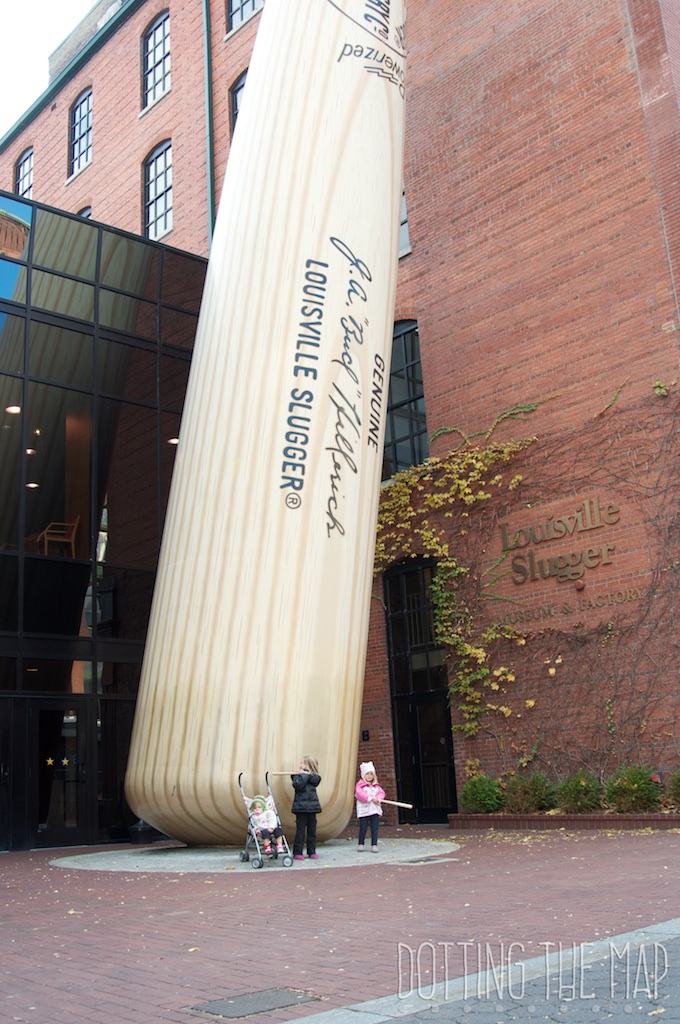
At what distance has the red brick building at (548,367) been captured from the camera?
1608 centimetres

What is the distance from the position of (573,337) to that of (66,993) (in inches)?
574

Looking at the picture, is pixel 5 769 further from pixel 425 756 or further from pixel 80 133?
pixel 80 133

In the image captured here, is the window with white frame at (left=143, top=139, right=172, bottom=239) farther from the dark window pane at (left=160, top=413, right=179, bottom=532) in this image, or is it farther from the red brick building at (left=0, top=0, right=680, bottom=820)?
the dark window pane at (left=160, top=413, right=179, bottom=532)

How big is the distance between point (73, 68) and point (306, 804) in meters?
29.4

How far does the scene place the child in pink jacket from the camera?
13.4m

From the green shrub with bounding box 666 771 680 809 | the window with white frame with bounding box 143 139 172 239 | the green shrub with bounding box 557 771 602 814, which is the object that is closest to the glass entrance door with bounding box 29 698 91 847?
the green shrub with bounding box 557 771 602 814

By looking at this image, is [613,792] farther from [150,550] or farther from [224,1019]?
[224,1019]

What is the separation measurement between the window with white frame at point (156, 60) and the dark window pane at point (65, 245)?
12818mm

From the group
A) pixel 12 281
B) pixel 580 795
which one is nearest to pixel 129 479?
pixel 12 281

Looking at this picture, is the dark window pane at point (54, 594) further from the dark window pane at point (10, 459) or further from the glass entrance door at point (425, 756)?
the glass entrance door at point (425, 756)

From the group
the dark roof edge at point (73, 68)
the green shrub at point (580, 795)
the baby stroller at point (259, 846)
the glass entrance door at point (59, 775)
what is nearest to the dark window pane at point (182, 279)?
the glass entrance door at point (59, 775)

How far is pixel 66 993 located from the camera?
5422 millimetres

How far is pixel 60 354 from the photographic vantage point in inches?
726

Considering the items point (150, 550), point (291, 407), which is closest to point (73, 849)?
point (150, 550)
